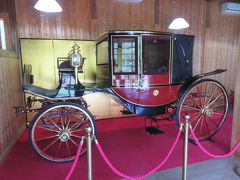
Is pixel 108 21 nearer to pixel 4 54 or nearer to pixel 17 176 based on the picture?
pixel 4 54

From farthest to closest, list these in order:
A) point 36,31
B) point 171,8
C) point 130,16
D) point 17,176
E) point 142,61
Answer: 1. point 171,8
2. point 130,16
3. point 36,31
4. point 142,61
5. point 17,176

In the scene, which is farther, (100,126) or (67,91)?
(100,126)

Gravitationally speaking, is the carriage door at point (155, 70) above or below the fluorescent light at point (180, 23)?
below

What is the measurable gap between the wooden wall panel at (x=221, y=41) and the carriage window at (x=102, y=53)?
4.01 meters

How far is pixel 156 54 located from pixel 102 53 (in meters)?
0.97

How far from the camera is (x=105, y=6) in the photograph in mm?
4461

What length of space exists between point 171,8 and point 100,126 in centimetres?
401

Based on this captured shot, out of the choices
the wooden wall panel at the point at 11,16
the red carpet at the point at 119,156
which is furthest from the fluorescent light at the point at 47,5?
the red carpet at the point at 119,156

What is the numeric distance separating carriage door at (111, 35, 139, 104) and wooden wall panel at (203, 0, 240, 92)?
3995 millimetres

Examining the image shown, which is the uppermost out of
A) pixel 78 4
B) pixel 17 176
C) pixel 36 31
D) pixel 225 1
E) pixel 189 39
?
pixel 225 1

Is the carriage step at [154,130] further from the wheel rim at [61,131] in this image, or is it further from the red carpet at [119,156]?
the wheel rim at [61,131]

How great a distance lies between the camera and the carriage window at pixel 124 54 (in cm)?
269

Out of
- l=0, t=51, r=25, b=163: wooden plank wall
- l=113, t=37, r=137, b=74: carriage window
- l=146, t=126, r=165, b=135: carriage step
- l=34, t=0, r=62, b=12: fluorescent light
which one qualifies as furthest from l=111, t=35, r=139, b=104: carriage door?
l=0, t=51, r=25, b=163: wooden plank wall

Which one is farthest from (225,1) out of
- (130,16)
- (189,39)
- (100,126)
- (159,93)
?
(100,126)
